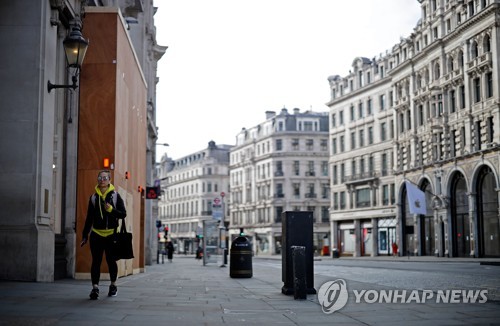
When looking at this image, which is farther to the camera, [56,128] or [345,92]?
[345,92]

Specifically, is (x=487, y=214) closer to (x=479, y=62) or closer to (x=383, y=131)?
(x=479, y=62)

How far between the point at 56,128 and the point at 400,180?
165 ft

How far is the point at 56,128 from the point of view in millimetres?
15211

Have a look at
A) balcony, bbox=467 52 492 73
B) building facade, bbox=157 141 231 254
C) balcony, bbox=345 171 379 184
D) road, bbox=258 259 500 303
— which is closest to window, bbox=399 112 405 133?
balcony, bbox=345 171 379 184

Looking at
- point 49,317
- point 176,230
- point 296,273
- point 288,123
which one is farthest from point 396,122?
point 176,230

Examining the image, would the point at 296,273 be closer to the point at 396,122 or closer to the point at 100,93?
the point at 100,93

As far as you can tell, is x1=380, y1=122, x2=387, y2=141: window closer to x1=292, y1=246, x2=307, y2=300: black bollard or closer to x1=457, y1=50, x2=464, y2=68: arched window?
x1=457, y1=50, x2=464, y2=68: arched window

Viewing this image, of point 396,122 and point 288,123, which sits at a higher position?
point 288,123

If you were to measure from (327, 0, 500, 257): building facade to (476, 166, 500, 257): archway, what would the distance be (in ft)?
0.23

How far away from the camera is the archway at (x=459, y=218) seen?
50312 mm

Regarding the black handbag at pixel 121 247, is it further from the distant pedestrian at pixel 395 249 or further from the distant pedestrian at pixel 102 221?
the distant pedestrian at pixel 395 249

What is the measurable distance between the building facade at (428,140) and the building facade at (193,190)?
5294cm

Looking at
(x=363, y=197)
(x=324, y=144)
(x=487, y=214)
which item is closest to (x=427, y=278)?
(x=487, y=214)

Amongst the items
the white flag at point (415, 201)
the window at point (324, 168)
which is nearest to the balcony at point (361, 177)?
the white flag at point (415, 201)
